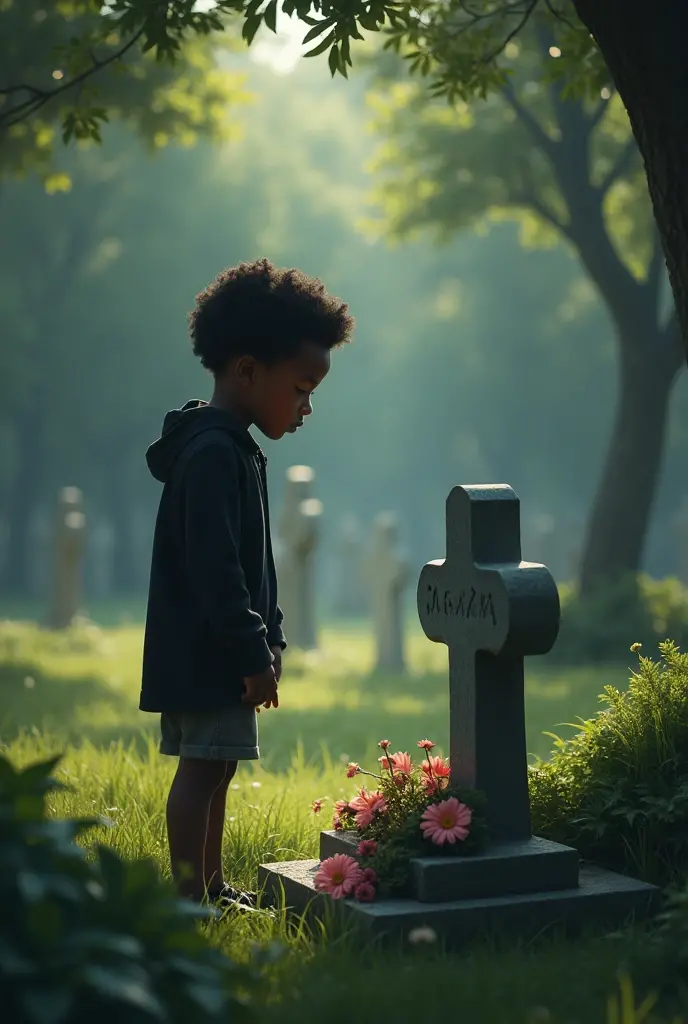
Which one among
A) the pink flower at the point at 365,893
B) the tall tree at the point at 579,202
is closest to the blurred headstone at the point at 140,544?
the tall tree at the point at 579,202

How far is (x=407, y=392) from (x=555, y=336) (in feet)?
27.9

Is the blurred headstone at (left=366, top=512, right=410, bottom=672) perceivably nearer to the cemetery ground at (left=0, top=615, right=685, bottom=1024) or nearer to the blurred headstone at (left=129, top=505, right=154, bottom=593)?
the cemetery ground at (left=0, top=615, right=685, bottom=1024)

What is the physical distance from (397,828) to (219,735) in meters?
0.63

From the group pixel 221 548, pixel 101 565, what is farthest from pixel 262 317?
pixel 101 565

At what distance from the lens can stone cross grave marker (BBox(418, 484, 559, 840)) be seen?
4047mm

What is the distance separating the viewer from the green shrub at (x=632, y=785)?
170 inches

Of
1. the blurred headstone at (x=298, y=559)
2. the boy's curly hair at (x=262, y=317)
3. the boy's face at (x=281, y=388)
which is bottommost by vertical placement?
the boy's face at (x=281, y=388)

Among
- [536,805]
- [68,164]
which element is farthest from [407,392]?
[536,805]

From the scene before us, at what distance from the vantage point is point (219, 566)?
3.88 m

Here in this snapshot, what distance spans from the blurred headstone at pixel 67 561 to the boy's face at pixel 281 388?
570 inches

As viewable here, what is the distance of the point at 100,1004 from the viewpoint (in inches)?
101

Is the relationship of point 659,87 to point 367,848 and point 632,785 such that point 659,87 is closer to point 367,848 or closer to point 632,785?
point 632,785

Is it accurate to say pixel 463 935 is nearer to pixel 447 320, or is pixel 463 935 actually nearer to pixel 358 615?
pixel 358 615

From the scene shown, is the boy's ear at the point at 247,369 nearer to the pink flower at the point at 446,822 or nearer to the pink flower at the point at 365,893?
the pink flower at the point at 446,822
